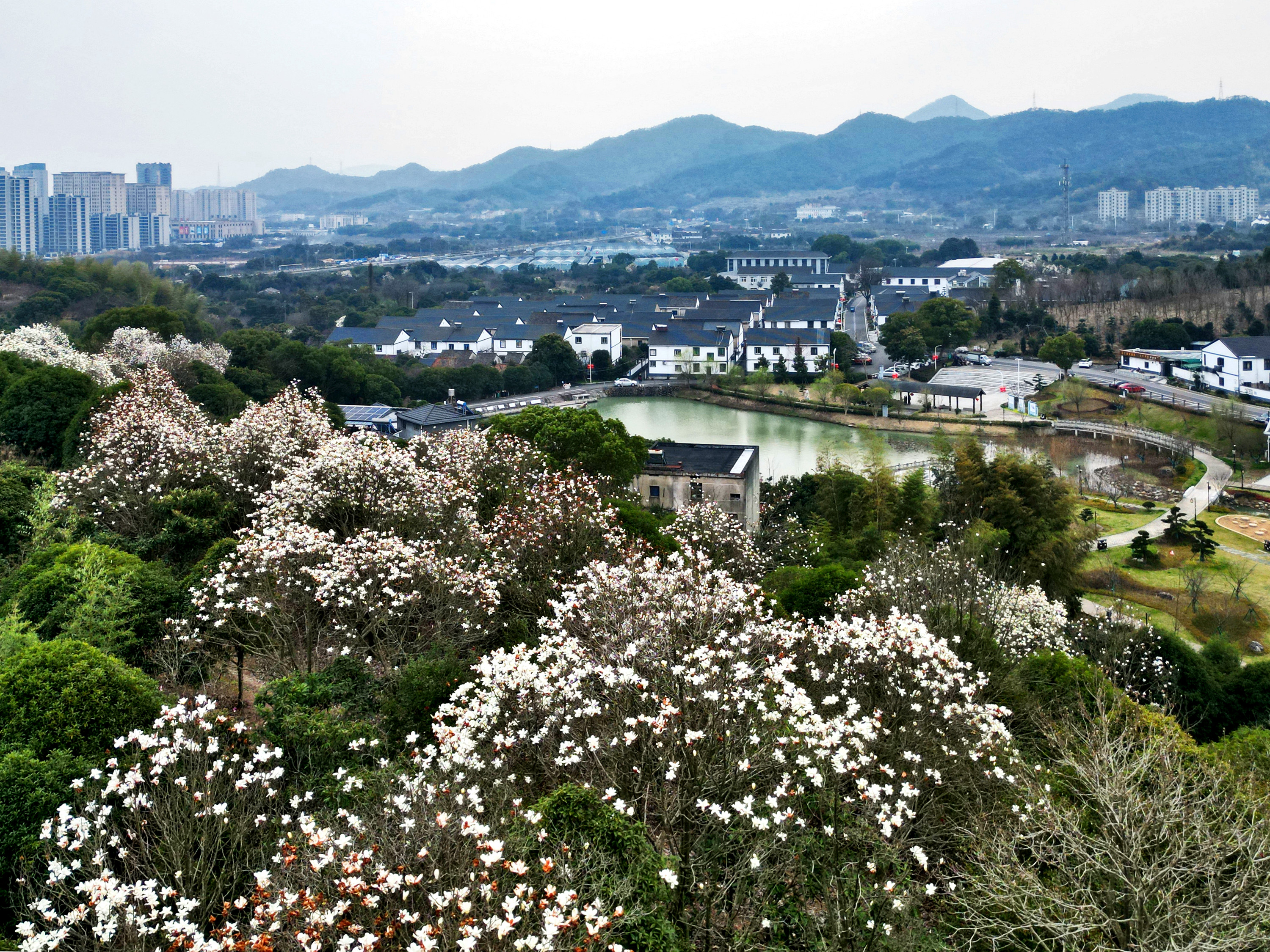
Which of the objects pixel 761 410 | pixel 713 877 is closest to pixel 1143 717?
pixel 713 877

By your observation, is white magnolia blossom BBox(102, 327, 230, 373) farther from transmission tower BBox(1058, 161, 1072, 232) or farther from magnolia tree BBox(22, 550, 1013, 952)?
transmission tower BBox(1058, 161, 1072, 232)

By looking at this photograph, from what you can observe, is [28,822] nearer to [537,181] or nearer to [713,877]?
[713,877]

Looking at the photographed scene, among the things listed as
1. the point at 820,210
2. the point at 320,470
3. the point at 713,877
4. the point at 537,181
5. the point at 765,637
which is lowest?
the point at 713,877

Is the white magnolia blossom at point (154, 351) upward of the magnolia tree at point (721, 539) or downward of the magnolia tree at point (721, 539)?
A: upward

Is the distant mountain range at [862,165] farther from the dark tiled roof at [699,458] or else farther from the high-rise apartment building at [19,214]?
the dark tiled roof at [699,458]

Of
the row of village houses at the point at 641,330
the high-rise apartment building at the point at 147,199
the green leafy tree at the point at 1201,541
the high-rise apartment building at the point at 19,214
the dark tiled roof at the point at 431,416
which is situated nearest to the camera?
the green leafy tree at the point at 1201,541

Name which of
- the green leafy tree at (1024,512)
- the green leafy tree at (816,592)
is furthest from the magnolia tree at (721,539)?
the green leafy tree at (1024,512)
